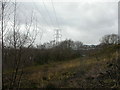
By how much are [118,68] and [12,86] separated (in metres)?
20.5

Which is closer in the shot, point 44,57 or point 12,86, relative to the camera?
point 12,86

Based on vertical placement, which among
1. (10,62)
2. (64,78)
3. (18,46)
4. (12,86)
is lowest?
(64,78)

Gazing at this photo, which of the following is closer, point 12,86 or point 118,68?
point 12,86

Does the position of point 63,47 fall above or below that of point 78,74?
above

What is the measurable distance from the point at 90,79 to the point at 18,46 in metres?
19.9

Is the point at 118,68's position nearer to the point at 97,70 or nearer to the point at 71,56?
the point at 97,70

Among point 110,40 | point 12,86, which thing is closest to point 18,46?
point 12,86

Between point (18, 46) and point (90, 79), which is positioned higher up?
point (18, 46)

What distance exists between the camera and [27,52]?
6.16 meters

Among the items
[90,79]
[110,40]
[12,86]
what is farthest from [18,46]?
[110,40]

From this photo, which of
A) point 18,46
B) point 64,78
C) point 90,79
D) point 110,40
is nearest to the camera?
point 18,46

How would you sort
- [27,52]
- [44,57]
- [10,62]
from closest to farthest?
[27,52], [10,62], [44,57]

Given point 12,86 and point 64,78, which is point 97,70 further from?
point 12,86

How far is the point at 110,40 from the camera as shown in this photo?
52344 mm
